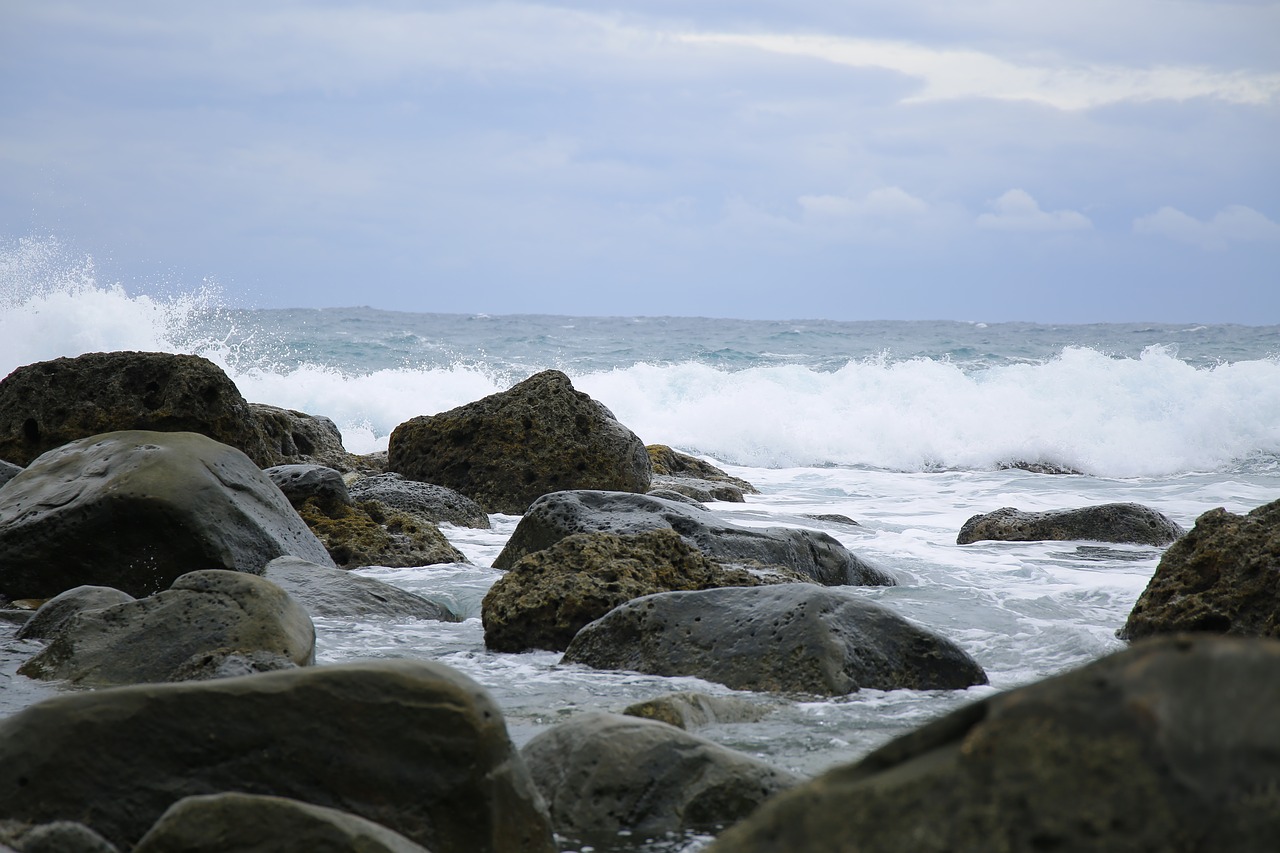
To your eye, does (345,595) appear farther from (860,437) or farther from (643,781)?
(860,437)

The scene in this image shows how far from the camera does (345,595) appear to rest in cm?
564

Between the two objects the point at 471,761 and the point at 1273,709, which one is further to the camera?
the point at 471,761

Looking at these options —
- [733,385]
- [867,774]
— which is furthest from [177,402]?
[733,385]

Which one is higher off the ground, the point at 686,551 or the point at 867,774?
the point at 867,774

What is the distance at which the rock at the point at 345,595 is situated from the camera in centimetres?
556

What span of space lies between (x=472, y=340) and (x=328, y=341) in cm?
427

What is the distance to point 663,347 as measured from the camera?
31375mm

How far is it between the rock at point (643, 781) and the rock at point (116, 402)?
5.58 metres

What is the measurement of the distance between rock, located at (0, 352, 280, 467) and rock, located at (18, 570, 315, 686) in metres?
3.75

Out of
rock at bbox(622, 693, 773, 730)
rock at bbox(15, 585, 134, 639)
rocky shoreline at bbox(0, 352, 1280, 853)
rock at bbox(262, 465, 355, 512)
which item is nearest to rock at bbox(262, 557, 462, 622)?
rocky shoreline at bbox(0, 352, 1280, 853)

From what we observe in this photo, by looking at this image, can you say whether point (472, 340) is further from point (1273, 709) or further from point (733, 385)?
point (1273, 709)

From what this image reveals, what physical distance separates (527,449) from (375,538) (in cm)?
249

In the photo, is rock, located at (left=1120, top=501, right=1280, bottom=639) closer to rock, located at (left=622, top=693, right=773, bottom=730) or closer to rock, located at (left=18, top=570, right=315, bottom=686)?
rock, located at (left=622, top=693, right=773, bottom=730)

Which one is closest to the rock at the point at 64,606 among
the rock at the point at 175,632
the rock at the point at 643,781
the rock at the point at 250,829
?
the rock at the point at 175,632
